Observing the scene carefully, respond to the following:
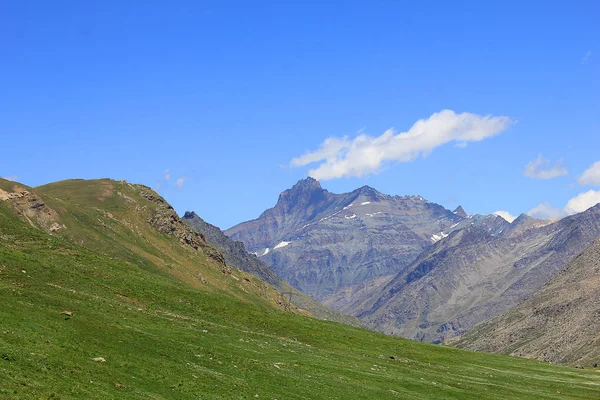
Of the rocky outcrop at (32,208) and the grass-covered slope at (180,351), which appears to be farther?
the rocky outcrop at (32,208)

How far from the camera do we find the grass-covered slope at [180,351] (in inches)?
1955

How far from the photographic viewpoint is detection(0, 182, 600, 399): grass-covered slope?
4966cm

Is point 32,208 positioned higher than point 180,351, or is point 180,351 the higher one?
point 32,208

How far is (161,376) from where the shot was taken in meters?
53.1

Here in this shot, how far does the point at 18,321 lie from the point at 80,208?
422 ft

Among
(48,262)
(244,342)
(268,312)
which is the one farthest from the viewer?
(268,312)

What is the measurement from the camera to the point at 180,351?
6197 centimetres

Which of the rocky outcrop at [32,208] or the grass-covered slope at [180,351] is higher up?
the rocky outcrop at [32,208]

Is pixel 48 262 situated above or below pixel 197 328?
above

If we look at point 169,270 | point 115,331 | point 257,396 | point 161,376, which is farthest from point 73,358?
point 169,270

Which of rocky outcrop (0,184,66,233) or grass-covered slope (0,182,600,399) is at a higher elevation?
rocky outcrop (0,184,66,233)

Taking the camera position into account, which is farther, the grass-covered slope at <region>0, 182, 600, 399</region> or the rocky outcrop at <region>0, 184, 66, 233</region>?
the rocky outcrop at <region>0, 184, 66, 233</region>

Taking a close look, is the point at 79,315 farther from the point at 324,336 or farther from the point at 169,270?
the point at 169,270

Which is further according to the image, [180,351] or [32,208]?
[32,208]
